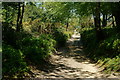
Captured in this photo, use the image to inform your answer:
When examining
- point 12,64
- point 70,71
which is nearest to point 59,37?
point 70,71

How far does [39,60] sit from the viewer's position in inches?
339

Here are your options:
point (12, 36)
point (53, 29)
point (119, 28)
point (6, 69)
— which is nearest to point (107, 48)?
point (119, 28)

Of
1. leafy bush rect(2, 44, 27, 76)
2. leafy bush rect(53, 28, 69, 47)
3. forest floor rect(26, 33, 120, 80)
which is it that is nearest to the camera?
leafy bush rect(2, 44, 27, 76)

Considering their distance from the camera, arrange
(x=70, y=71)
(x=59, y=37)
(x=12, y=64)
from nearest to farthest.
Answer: (x=12, y=64)
(x=70, y=71)
(x=59, y=37)

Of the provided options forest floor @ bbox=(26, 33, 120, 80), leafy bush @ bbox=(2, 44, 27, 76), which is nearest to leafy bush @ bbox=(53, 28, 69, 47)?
forest floor @ bbox=(26, 33, 120, 80)

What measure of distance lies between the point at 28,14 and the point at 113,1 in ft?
86.1

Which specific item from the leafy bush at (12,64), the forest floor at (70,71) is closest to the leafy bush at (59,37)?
the forest floor at (70,71)

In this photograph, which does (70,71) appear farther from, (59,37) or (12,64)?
(59,37)

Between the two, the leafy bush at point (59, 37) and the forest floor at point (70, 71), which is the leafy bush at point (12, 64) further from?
the leafy bush at point (59, 37)

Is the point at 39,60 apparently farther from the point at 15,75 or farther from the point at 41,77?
the point at 15,75

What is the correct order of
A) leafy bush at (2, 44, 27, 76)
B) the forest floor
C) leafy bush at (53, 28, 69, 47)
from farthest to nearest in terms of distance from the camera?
leafy bush at (53, 28, 69, 47) → the forest floor → leafy bush at (2, 44, 27, 76)

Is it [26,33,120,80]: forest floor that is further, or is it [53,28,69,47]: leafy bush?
[53,28,69,47]: leafy bush

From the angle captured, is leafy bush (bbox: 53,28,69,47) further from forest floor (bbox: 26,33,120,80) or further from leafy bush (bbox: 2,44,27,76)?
leafy bush (bbox: 2,44,27,76)

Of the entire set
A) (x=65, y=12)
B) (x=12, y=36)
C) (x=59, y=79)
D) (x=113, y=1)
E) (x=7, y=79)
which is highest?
(x=113, y=1)
